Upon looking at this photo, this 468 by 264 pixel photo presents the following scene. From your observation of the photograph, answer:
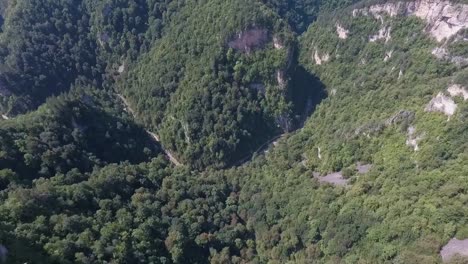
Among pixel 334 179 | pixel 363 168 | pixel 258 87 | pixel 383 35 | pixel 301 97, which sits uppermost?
pixel 258 87

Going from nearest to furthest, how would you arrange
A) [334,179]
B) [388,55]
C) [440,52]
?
[334,179] < [440,52] < [388,55]

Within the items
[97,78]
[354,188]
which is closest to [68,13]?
[97,78]

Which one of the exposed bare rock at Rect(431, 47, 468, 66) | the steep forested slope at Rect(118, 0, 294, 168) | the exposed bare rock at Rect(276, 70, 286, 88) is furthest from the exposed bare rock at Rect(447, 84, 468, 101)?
the exposed bare rock at Rect(276, 70, 286, 88)

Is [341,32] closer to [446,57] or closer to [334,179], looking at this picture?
[446,57]

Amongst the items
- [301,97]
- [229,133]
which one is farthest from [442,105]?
[229,133]

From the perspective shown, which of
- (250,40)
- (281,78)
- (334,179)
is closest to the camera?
(334,179)

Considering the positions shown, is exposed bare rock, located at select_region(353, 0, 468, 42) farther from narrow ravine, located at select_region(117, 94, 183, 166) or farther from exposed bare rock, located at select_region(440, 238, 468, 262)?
narrow ravine, located at select_region(117, 94, 183, 166)
